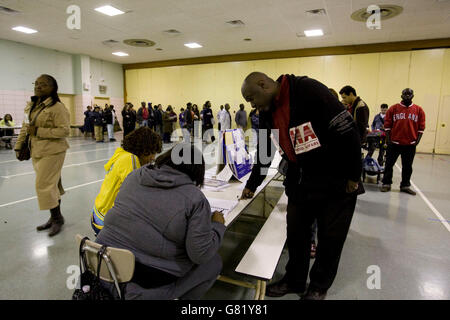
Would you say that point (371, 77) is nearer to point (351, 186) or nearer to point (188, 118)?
point (188, 118)

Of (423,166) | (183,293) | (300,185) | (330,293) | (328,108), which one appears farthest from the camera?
(423,166)

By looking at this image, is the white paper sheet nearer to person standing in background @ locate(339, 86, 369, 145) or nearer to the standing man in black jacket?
the standing man in black jacket

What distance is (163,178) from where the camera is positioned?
119 cm

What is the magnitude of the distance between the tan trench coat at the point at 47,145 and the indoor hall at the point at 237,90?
48cm

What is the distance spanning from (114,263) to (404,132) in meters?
4.61

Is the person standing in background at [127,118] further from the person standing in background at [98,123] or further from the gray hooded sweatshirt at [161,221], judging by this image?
the gray hooded sweatshirt at [161,221]

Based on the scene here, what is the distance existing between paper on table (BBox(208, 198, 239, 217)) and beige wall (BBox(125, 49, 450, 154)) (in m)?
9.74

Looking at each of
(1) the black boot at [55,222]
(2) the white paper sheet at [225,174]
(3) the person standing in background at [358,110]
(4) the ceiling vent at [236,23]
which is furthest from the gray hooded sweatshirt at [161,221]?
(4) the ceiling vent at [236,23]

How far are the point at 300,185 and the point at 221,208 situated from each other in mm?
541

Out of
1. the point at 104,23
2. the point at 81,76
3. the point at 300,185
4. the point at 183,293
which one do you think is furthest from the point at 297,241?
the point at 81,76

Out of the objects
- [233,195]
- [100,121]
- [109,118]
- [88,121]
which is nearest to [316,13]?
[233,195]

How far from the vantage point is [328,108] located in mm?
1473

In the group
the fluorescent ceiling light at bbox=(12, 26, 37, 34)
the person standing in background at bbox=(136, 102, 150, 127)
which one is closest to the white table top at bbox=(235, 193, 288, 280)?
the person standing in background at bbox=(136, 102, 150, 127)

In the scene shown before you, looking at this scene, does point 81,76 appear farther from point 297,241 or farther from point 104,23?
point 297,241
